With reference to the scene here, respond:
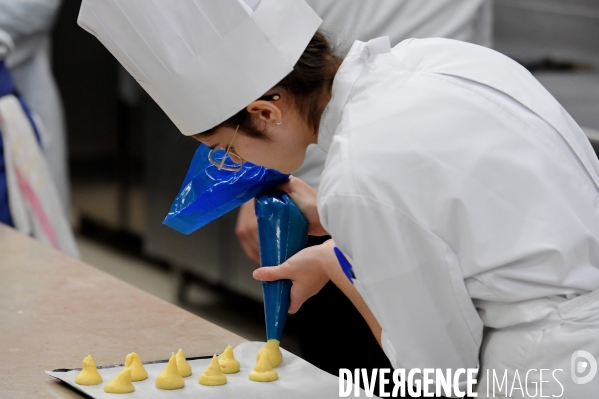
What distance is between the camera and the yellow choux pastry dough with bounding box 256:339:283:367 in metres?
1.15

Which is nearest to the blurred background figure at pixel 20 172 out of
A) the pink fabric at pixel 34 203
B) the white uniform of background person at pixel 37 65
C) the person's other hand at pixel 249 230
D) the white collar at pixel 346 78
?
the pink fabric at pixel 34 203

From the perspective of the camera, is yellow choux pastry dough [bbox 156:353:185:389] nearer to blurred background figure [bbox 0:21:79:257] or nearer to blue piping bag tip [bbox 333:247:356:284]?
blue piping bag tip [bbox 333:247:356:284]

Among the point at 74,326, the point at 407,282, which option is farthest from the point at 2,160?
the point at 407,282

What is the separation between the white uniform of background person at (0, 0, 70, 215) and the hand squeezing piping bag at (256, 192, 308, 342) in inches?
62.3

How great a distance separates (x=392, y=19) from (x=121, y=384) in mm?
971

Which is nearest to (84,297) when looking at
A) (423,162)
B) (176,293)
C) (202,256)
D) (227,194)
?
(227,194)

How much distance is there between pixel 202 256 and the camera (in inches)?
120

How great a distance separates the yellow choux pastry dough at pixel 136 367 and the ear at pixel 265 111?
1.16 feet

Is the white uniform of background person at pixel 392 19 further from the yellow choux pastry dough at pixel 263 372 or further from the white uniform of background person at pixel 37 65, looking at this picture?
the white uniform of background person at pixel 37 65

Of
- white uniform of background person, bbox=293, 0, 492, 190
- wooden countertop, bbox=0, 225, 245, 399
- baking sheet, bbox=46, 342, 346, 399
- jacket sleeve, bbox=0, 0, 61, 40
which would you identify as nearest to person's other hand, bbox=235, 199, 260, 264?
white uniform of background person, bbox=293, 0, 492, 190

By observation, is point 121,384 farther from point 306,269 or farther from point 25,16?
point 25,16

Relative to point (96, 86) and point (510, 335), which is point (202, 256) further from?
point (510, 335)

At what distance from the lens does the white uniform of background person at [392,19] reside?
63.4 inches

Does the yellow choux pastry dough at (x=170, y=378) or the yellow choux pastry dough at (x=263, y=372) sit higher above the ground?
the yellow choux pastry dough at (x=263, y=372)
